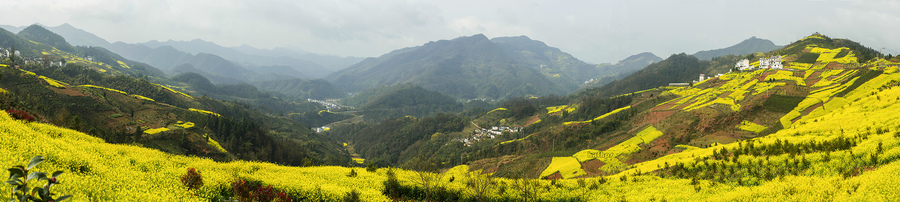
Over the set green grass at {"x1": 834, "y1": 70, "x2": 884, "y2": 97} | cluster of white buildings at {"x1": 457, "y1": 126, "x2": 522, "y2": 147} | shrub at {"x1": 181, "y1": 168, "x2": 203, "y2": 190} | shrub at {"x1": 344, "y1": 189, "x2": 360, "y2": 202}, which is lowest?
cluster of white buildings at {"x1": 457, "y1": 126, "x2": 522, "y2": 147}

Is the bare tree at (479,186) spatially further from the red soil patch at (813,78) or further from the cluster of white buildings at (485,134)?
the cluster of white buildings at (485,134)

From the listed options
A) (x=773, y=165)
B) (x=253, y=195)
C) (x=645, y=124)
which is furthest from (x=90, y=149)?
(x=645, y=124)

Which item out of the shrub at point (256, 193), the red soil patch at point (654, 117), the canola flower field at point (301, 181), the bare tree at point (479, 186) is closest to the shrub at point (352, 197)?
the canola flower field at point (301, 181)

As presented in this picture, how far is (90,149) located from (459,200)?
1727cm

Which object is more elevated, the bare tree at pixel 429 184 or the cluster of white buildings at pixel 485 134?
the bare tree at pixel 429 184

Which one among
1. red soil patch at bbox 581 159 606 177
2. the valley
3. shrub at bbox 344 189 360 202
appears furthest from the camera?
red soil patch at bbox 581 159 606 177

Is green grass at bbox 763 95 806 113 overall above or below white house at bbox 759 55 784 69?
below

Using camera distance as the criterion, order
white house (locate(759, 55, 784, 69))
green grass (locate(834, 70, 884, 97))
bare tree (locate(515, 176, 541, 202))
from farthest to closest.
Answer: white house (locate(759, 55, 784, 69)) → green grass (locate(834, 70, 884, 97)) → bare tree (locate(515, 176, 541, 202))

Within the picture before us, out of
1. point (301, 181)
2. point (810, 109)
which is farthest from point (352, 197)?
point (810, 109)

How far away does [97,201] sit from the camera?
888cm

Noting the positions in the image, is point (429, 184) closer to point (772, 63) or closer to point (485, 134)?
point (772, 63)

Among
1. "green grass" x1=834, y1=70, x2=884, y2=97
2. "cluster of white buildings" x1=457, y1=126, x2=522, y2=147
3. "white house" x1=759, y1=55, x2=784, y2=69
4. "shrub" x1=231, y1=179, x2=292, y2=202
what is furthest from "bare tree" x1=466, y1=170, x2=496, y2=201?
"white house" x1=759, y1=55, x2=784, y2=69

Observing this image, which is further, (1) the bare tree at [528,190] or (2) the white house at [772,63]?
(2) the white house at [772,63]

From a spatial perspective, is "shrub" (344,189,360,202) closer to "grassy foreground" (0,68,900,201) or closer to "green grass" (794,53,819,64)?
"grassy foreground" (0,68,900,201)
